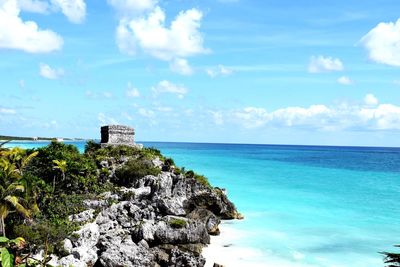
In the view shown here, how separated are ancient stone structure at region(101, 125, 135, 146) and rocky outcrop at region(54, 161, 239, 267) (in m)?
6.88

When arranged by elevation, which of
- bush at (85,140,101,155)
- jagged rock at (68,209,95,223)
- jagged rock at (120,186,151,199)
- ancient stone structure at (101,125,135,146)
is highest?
ancient stone structure at (101,125,135,146)

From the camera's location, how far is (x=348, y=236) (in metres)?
24.6

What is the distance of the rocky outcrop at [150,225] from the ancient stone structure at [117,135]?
688 centimetres

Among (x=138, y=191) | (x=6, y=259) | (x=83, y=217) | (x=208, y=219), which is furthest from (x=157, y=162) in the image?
(x=6, y=259)

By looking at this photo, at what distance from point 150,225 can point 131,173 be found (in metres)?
7.71

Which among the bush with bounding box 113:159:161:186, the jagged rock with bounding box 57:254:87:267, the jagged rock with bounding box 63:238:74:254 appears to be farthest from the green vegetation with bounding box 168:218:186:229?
the bush with bounding box 113:159:161:186

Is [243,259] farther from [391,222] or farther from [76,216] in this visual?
[391,222]

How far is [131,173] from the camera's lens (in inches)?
1078

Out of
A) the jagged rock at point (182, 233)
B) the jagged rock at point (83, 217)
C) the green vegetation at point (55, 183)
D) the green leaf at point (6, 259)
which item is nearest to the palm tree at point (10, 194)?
the green vegetation at point (55, 183)

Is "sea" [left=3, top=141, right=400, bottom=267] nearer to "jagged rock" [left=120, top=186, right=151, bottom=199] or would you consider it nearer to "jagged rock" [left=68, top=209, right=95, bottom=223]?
"jagged rock" [left=120, top=186, right=151, bottom=199]

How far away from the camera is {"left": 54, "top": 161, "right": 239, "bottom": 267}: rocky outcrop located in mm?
16938

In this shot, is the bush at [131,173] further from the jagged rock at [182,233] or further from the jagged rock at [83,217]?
the jagged rock at [182,233]

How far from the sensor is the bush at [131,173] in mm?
27234

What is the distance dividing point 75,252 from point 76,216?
167 inches
